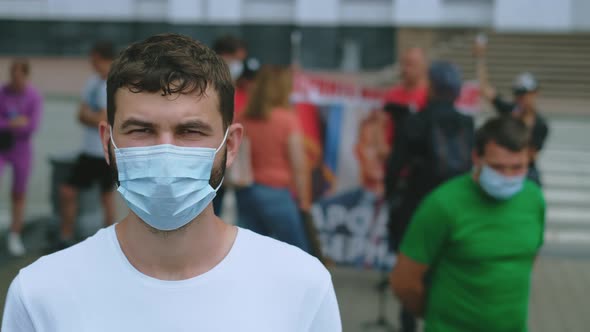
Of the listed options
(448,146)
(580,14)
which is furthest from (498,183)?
(580,14)

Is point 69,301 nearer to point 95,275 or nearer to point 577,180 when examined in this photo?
point 95,275

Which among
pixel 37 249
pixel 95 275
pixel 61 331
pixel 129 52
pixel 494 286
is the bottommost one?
pixel 37 249

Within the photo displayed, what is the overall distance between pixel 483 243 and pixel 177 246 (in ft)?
5.80

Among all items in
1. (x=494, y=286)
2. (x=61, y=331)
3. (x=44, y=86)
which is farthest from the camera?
(x=44, y=86)

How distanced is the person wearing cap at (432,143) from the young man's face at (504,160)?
51.6 inches

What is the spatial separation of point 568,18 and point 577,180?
585 inches

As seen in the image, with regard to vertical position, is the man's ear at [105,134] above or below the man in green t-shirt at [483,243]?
above

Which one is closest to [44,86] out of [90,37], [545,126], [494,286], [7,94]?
[90,37]

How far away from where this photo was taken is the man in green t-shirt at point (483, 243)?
10.4 ft

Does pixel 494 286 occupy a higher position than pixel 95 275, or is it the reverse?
pixel 95 275

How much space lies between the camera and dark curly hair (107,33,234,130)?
5.29ft

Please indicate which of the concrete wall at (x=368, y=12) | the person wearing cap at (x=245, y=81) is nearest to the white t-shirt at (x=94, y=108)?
the person wearing cap at (x=245, y=81)

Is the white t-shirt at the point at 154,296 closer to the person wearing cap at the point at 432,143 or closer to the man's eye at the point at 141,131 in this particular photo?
the man's eye at the point at 141,131

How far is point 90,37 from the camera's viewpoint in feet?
75.3
